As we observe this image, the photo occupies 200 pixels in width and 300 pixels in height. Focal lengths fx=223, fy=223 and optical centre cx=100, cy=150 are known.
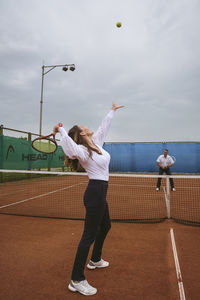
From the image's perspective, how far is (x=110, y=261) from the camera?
10.1ft

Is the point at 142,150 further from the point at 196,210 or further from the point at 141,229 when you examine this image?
the point at 141,229

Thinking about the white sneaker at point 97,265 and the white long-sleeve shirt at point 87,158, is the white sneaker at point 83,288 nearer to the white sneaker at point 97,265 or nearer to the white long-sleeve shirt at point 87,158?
the white sneaker at point 97,265

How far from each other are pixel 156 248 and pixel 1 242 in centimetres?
256

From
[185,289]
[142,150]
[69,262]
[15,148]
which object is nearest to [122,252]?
[69,262]

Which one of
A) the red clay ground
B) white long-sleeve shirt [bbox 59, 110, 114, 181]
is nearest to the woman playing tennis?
white long-sleeve shirt [bbox 59, 110, 114, 181]

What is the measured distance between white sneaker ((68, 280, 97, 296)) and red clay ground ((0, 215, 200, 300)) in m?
0.05

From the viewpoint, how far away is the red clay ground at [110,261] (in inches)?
93.3

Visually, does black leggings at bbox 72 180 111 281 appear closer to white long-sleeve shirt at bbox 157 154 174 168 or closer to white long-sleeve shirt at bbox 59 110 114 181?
white long-sleeve shirt at bbox 59 110 114 181

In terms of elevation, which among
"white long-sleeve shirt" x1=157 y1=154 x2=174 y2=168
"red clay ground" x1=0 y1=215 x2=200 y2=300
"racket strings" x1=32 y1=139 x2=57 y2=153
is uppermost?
"racket strings" x1=32 y1=139 x2=57 y2=153

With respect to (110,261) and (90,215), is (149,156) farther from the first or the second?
(90,215)

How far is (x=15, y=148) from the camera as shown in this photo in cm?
1173

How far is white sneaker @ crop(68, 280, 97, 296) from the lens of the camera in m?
2.29

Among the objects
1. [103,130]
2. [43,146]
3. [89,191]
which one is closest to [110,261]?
[89,191]

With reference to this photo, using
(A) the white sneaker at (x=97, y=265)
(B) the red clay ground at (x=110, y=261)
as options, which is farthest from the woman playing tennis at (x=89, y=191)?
(A) the white sneaker at (x=97, y=265)
